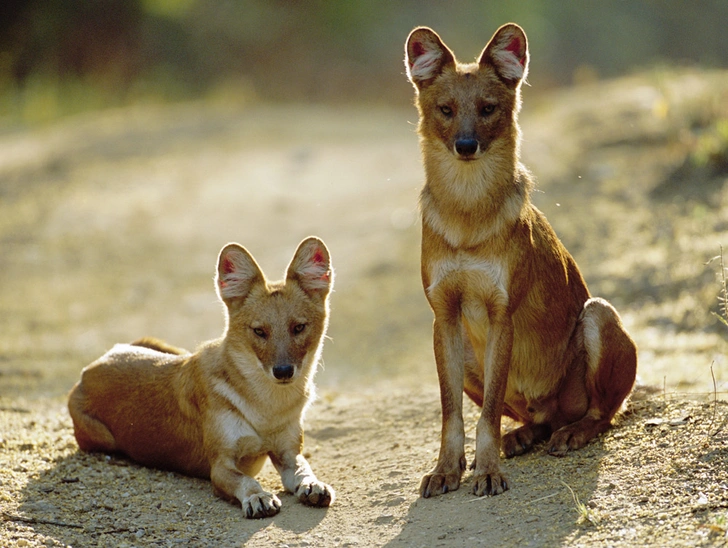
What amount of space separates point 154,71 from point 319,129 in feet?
33.4

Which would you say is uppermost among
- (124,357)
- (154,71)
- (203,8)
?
(203,8)

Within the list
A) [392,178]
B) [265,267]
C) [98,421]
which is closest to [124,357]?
[98,421]

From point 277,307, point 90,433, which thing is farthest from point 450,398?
point 90,433

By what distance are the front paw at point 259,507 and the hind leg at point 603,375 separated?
5.30ft

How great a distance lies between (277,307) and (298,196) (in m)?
8.63

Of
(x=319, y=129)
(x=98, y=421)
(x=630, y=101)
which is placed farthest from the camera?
(x=319, y=129)

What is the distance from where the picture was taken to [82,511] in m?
5.30

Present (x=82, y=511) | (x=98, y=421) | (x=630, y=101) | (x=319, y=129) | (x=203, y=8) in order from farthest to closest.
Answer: (x=203, y=8) < (x=319, y=129) < (x=630, y=101) < (x=98, y=421) < (x=82, y=511)

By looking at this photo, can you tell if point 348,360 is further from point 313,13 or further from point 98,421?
point 313,13

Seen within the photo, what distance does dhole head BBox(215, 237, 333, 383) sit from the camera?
5828mm

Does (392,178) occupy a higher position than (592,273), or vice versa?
→ (392,178)

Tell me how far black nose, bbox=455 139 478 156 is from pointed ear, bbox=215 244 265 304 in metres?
1.47

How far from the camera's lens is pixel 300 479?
5.64m

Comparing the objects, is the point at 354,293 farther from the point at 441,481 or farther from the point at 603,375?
the point at 441,481
